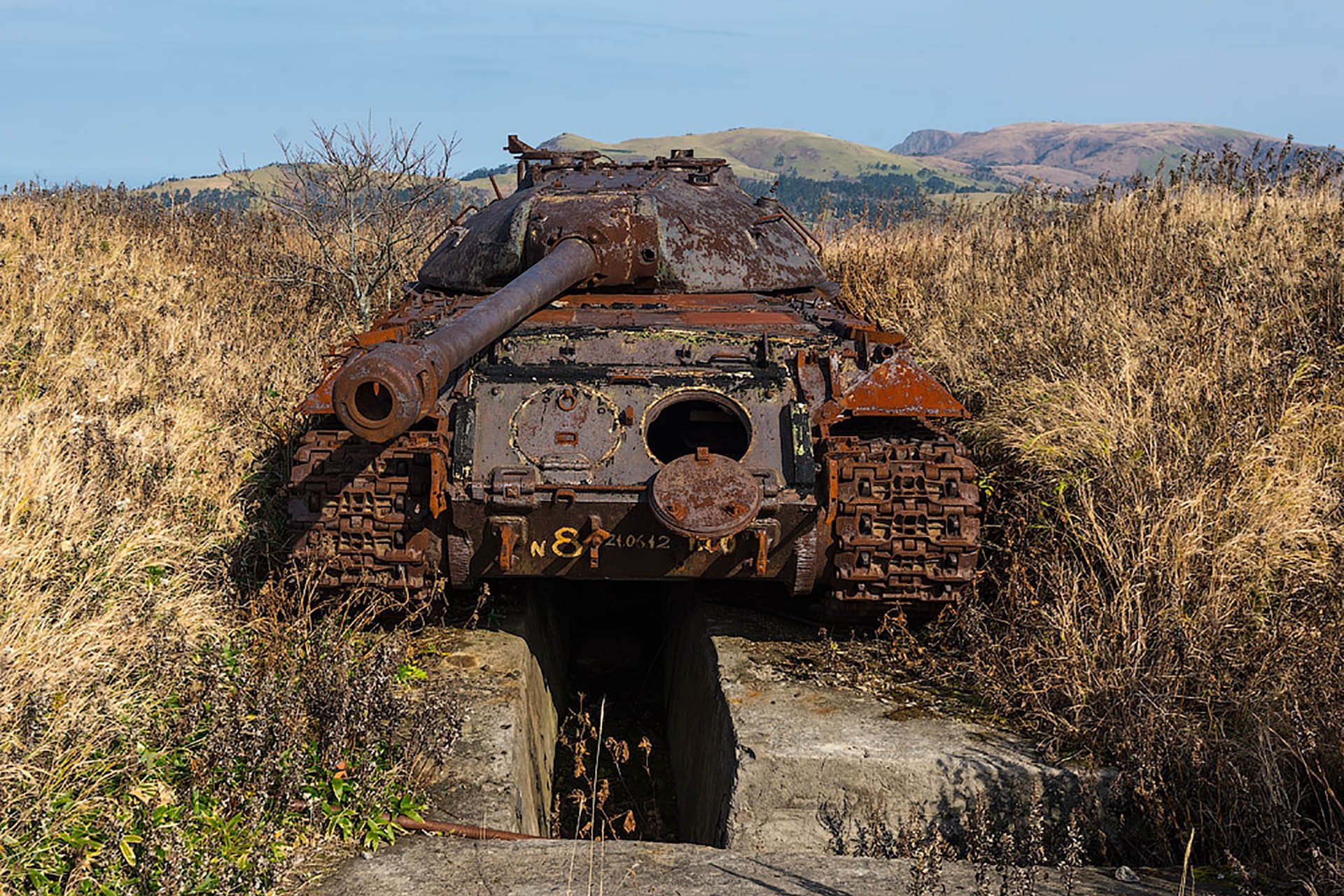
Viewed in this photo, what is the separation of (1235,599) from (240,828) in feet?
13.5

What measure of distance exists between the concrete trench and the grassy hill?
8892cm

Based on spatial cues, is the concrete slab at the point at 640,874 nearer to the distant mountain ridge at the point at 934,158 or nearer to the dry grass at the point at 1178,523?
the dry grass at the point at 1178,523

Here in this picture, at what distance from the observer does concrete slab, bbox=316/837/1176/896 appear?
140 inches

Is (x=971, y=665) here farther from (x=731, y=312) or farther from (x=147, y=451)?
(x=147, y=451)

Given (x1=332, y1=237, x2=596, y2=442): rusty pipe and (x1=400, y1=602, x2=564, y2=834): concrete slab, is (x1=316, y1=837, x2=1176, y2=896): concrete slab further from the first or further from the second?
(x1=332, y1=237, x2=596, y2=442): rusty pipe

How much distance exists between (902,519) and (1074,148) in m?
136

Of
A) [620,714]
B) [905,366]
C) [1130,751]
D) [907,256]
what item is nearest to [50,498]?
[620,714]

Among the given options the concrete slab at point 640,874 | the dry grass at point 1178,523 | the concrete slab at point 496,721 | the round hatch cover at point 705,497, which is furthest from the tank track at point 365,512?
the dry grass at point 1178,523

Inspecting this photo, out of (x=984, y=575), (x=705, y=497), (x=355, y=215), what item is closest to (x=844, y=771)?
(x=705, y=497)

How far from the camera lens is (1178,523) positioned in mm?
5320

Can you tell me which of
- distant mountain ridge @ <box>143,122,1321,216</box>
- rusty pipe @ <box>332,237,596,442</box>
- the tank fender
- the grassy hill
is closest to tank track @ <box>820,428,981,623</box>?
the tank fender

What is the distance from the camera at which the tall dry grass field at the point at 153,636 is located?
3.42 meters

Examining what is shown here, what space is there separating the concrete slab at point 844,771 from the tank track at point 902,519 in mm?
545

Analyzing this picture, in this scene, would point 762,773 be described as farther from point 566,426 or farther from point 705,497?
point 566,426
